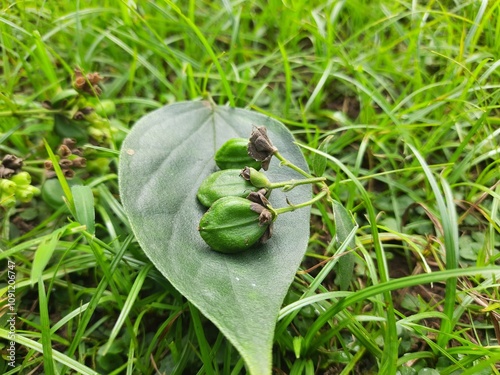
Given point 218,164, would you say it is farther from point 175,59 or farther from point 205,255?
point 175,59

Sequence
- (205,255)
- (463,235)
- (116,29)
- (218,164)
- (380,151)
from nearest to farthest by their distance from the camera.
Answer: (205,255) < (218,164) < (463,235) < (380,151) < (116,29)

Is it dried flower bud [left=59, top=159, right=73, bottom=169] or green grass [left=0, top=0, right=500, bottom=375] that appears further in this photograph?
dried flower bud [left=59, top=159, right=73, bottom=169]

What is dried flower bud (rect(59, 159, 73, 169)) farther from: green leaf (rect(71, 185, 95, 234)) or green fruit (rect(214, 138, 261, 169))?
green fruit (rect(214, 138, 261, 169))

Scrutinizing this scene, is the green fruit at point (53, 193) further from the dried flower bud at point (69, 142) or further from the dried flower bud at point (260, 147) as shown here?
the dried flower bud at point (260, 147)

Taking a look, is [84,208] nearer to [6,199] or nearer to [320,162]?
[6,199]

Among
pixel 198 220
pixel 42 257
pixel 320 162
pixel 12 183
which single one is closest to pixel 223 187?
pixel 198 220

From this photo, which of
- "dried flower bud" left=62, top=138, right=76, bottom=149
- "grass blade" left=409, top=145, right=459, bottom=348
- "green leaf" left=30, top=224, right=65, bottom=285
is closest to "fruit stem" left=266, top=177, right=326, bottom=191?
"grass blade" left=409, top=145, right=459, bottom=348

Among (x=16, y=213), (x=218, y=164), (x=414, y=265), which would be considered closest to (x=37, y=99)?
(x=16, y=213)
